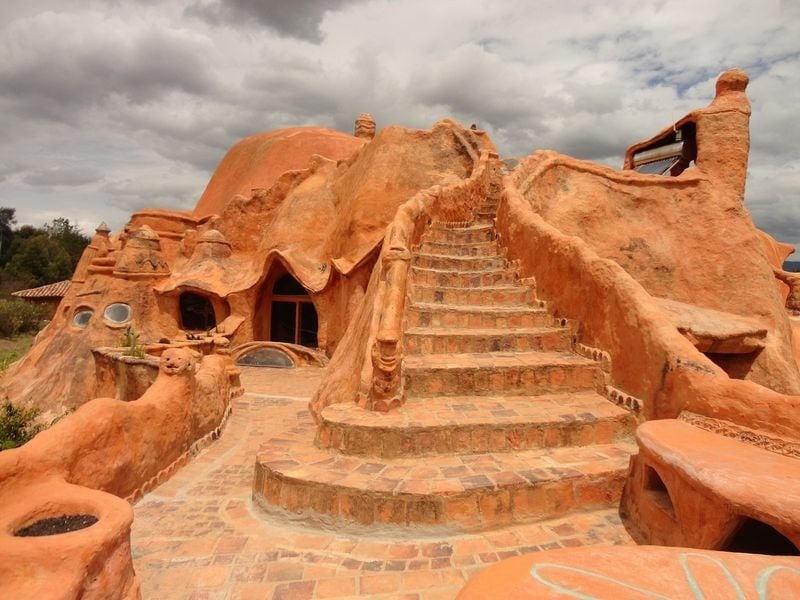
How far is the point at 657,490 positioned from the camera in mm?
3605

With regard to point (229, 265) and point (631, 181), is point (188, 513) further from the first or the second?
point (229, 265)

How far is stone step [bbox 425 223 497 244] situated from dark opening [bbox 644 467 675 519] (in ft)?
21.0

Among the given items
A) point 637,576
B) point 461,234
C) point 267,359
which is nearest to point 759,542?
point 637,576

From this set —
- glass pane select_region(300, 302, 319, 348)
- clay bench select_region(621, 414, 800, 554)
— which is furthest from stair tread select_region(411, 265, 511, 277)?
glass pane select_region(300, 302, 319, 348)

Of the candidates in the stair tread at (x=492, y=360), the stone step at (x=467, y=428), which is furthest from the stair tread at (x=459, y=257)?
the stone step at (x=467, y=428)

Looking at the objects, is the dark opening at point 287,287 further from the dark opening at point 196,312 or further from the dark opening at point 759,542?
the dark opening at point 759,542

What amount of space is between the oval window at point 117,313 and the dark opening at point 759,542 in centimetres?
1620

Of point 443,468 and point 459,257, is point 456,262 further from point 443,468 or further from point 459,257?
point 443,468

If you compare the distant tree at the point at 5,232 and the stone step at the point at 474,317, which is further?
the distant tree at the point at 5,232

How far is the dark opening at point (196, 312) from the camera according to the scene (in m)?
16.0

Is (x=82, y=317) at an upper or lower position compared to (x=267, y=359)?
upper

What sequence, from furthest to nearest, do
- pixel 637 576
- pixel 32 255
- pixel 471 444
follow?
pixel 32 255
pixel 471 444
pixel 637 576

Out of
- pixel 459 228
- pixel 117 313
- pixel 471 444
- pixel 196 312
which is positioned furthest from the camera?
pixel 196 312

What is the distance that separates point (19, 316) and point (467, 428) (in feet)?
108
